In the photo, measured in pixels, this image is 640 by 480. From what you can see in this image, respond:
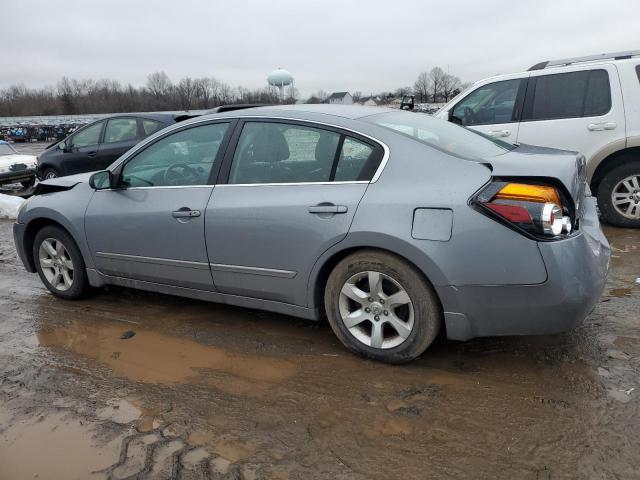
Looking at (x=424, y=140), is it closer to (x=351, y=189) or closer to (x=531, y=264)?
(x=351, y=189)

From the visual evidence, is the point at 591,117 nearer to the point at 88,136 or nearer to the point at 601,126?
the point at 601,126

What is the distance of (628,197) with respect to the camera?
6.01m

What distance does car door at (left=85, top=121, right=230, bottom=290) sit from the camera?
12.1 ft

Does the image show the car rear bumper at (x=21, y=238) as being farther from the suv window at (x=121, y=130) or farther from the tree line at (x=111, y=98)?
the tree line at (x=111, y=98)

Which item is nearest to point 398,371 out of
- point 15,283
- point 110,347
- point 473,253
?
point 473,253

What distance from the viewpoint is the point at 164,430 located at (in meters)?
2.67

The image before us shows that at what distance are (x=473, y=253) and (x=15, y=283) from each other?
468cm

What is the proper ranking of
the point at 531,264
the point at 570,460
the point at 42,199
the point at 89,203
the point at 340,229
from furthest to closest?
the point at 42,199, the point at 89,203, the point at 340,229, the point at 531,264, the point at 570,460

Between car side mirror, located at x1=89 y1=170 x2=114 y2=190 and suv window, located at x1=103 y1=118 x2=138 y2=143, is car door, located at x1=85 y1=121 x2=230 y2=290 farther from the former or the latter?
suv window, located at x1=103 y1=118 x2=138 y2=143

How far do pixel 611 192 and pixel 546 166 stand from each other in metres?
3.77

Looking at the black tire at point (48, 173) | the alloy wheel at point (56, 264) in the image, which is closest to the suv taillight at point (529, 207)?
the alloy wheel at point (56, 264)

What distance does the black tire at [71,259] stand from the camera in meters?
4.47

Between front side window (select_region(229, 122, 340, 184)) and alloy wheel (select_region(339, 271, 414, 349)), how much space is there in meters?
0.69

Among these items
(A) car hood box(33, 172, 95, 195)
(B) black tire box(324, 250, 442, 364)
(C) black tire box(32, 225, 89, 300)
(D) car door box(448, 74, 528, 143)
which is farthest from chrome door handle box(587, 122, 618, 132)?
(C) black tire box(32, 225, 89, 300)
